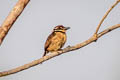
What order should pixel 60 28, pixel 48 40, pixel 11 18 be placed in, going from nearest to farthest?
pixel 11 18
pixel 48 40
pixel 60 28

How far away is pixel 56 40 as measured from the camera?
23.4 ft

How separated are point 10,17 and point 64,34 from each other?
377cm

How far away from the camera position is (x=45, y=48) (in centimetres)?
737

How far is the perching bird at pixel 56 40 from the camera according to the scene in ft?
23.0

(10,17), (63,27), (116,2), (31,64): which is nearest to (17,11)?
(10,17)

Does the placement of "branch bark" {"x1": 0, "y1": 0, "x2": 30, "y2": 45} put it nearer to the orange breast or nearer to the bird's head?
the orange breast

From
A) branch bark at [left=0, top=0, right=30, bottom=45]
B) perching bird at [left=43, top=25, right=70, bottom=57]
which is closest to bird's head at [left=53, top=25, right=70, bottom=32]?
perching bird at [left=43, top=25, right=70, bottom=57]

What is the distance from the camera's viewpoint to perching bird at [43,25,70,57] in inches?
276

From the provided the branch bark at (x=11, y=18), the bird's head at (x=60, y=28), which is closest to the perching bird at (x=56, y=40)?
the bird's head at (x=60, y=28)

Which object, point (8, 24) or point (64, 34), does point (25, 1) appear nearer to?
point (8, 24)

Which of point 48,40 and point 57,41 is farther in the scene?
point 48,40

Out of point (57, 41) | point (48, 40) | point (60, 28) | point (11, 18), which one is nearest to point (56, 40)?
point (57, 41)

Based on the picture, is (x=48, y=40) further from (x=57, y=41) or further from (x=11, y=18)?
(x=11, y=18)

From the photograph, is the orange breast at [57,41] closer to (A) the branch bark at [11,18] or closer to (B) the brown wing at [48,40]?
(B) the brown wing at [48,40]
